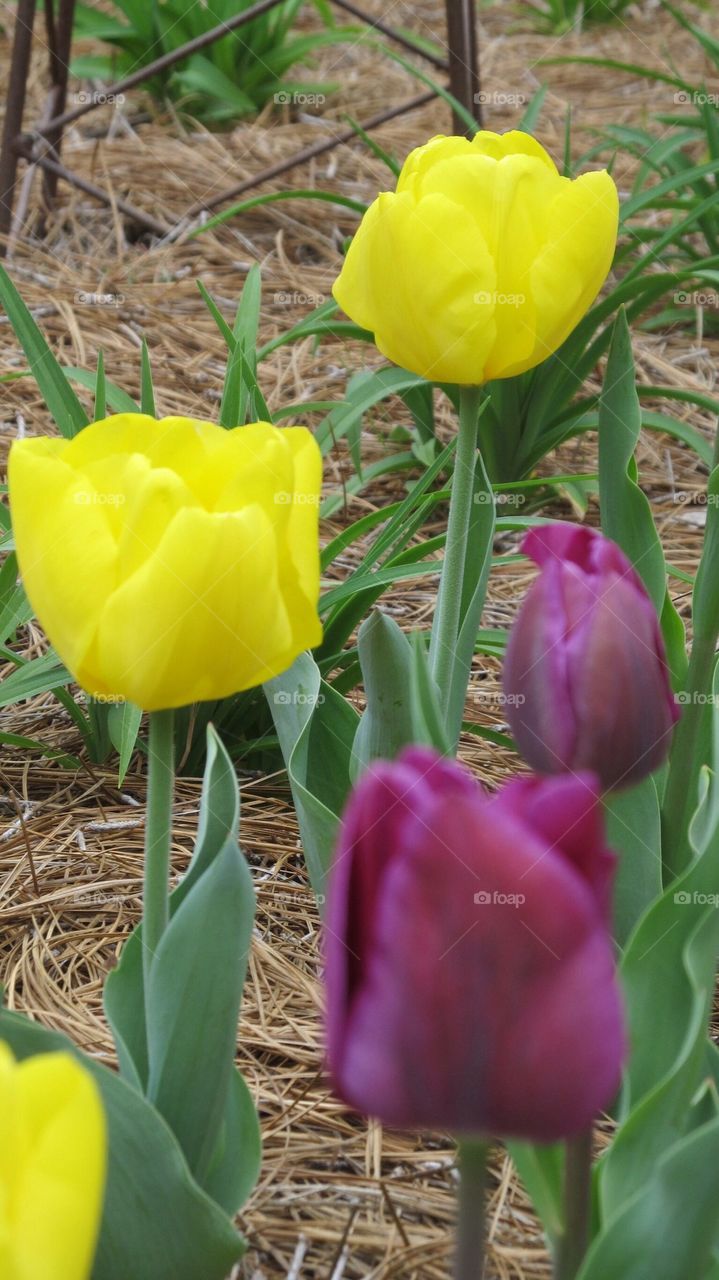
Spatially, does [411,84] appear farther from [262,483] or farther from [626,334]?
[262,483]

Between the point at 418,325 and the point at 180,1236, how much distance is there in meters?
0.53

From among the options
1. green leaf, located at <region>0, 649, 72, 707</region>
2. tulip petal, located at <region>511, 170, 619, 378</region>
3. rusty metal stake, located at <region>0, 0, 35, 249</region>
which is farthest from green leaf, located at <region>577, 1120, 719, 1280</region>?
rusty metal stake, located at <region>0, 0, 35, 249</region>

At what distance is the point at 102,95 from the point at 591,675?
187cm

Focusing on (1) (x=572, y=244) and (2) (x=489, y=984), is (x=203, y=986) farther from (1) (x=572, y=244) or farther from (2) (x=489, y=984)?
(1) (x=572, y=244)

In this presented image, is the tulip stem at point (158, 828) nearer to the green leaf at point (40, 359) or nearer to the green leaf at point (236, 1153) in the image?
the green leaf at point (236, 1153)

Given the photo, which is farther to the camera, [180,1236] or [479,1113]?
[180,1236]

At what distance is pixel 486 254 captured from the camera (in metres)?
0.82

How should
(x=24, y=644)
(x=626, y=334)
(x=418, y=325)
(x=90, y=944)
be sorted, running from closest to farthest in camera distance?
(x=418, y=325) < (x=626, y=334) < (x=90, y=944) < (x=24, y=644)

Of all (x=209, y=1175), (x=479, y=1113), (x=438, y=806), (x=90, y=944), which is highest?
(x=438, y=806)

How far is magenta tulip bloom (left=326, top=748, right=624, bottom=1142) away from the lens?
1.45ft

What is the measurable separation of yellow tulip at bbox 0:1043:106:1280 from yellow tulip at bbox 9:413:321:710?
0.63 feet

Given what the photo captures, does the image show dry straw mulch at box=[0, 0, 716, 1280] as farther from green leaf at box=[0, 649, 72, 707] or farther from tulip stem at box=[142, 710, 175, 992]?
tulip stem at box=[142, 710, 175, 992]

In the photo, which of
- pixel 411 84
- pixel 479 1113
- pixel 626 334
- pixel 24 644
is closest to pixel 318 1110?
pixel 479 1113

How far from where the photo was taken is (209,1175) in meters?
0.70
